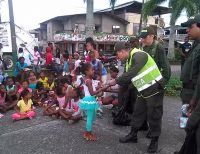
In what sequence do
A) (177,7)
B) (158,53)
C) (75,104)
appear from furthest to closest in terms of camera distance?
(177,7), (75,104), (158,53)

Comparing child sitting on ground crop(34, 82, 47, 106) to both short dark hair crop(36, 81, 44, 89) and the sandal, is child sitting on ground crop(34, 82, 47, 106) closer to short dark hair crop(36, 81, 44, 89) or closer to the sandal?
short dark hair crop(36, 81, 44, 89)

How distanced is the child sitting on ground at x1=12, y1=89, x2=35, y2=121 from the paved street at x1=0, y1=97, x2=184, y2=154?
0.47ft

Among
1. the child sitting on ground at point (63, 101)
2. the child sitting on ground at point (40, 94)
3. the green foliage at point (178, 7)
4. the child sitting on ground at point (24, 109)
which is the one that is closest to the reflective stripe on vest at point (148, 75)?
the child sitting on ground at point (63, 101)

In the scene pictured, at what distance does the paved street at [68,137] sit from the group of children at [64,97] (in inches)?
8.5

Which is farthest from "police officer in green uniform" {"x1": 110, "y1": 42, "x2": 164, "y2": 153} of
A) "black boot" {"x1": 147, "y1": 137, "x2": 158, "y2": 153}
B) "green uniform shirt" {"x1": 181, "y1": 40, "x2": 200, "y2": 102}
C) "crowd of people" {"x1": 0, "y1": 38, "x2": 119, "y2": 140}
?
"crowd of people" {"x1": 0, "y1": 38, "x2": 119, "y2": 140}

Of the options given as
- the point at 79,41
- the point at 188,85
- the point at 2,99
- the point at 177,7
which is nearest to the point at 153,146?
the point at 188,85

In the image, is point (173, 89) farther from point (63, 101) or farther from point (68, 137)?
point (68, 137)

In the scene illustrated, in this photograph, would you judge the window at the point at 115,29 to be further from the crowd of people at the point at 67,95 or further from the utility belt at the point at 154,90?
the utility belt at the point at 154,90

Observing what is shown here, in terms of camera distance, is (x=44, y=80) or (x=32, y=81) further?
(x=44, y=80)

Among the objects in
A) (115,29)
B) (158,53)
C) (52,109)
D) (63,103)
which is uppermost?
(115,29)

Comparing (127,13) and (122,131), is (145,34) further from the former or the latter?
(127,13)

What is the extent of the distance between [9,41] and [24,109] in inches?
470

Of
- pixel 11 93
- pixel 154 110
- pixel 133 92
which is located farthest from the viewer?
pixel 11 93

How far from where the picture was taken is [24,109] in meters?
6.14
